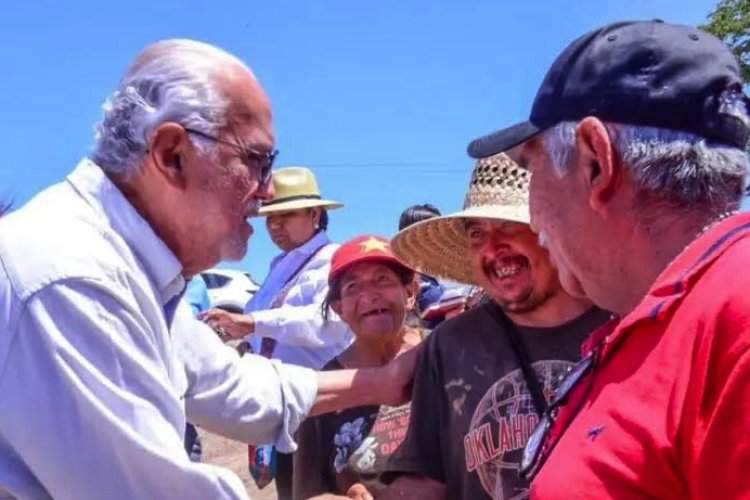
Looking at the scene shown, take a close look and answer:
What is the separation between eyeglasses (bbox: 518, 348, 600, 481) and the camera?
1556 millimetres

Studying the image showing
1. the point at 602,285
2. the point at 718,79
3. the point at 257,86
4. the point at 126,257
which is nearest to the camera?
the point at 718,79

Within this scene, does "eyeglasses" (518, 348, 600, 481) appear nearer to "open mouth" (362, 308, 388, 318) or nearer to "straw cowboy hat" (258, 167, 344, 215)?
"open mouth" (362, 308, 388, 318)

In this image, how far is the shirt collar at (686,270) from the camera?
4.38 ft

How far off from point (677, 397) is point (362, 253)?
2.48 metres

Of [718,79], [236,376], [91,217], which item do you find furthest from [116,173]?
[718,79]

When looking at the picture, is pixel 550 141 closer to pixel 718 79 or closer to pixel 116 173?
pixel 718 79

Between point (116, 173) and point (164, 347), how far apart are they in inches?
17.3

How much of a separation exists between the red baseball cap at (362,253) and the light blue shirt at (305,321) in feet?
3.00

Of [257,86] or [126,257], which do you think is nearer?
[126,257]

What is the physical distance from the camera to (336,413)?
3283 millimetres

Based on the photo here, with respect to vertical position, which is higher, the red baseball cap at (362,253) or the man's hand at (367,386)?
the red baseball cap at (362,253)

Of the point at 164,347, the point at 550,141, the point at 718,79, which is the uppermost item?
the point at 718,79

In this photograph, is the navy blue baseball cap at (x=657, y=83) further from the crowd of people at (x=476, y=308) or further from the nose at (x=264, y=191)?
the nose at (x=264, y=191)

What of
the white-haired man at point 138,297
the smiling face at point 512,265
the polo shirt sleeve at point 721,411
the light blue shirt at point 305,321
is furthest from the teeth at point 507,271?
the light blue shirt at point 305,321
